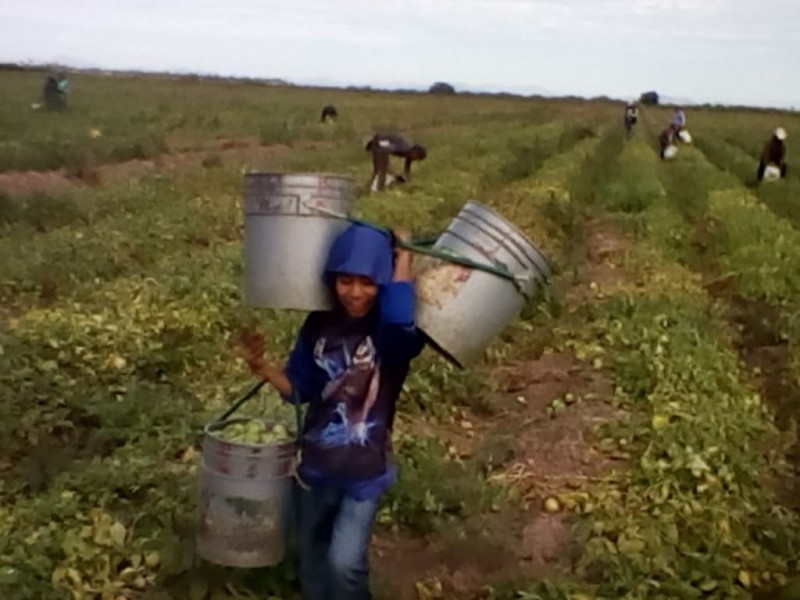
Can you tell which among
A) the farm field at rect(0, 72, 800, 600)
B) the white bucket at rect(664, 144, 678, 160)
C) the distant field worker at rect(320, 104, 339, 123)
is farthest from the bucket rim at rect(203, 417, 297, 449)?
the distant field worker at rect(320, 104, 339, 123)

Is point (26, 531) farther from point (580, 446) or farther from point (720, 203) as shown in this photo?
point (720, 203)

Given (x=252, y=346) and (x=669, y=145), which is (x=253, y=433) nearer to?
(x=252, y=346)

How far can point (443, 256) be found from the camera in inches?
146

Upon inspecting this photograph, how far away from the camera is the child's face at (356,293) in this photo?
3584 mm

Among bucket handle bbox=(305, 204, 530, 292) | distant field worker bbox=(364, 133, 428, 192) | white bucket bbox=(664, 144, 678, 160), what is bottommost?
white bucket bbox=(664, 144, 678, 160)

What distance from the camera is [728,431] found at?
645cm

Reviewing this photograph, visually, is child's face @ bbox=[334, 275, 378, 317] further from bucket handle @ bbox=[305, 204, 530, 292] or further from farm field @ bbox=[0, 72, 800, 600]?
Result: farm field @ bbox=[0, 72, 800, 600]

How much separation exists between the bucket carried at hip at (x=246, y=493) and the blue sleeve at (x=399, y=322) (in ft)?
1.65

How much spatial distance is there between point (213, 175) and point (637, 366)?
11.7 meters

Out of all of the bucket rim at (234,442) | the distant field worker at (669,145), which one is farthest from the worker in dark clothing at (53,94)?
the bucket rim at (234,442)

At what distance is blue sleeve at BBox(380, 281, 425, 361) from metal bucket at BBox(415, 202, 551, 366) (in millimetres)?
65

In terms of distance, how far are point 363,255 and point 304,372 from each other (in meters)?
0.48

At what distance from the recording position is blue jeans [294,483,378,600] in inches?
147

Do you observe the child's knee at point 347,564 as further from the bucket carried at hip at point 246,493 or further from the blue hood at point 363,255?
the blue hood at point 363,255
